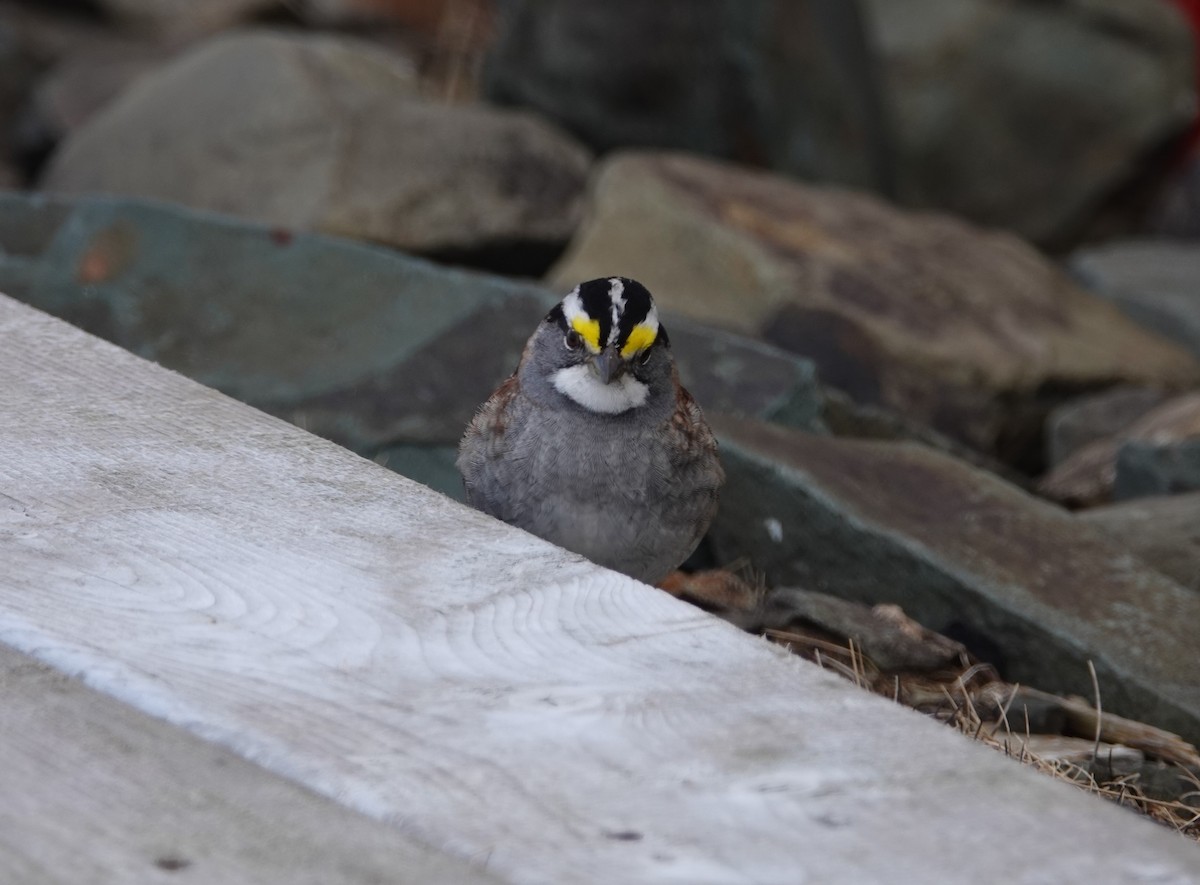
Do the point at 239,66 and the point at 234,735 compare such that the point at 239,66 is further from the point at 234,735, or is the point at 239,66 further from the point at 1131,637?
the point at 234,735

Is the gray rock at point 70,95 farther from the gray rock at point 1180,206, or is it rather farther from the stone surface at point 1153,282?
the gray rock at point 1180,206

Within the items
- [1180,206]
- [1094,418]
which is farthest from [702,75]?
[1180,206]

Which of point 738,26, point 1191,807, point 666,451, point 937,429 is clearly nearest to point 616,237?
point 937,429

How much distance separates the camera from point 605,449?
4562 millimetres

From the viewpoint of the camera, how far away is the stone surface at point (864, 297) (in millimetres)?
8133

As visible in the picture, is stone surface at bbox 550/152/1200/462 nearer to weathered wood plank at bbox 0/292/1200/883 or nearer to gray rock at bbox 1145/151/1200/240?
gray rock at bbox 1145/151/1200/240

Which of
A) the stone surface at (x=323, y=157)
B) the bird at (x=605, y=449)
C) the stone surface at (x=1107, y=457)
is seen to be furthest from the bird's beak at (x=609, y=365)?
the stone surface at (x=323, y=157)

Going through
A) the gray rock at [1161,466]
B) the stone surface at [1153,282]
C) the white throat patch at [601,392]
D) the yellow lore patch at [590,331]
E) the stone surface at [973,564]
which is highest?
the stone surface at [1153,282]

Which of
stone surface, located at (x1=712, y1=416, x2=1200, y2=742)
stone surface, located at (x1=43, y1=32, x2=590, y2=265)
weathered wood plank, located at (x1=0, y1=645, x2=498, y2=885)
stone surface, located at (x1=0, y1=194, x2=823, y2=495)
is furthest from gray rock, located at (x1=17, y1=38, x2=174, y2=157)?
weathered wood plank, located at (x1=0, y1=645, x2=498, y2=885)

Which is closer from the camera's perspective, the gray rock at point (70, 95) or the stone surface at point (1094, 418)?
the stone surface at point (1094, 418)

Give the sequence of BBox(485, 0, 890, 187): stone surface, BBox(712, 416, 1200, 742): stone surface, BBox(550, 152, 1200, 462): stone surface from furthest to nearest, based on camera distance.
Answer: BBox(485, 0, 890, 187): stone surface < BBox(550, 152, 1200, 462): stone surface < BBox(712, 416, 1200, 742): stone surface

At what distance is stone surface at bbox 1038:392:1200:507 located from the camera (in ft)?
23.3

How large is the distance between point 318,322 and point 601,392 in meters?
2.53

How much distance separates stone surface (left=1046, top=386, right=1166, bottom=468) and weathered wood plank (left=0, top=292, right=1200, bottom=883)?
5634 millimetres
